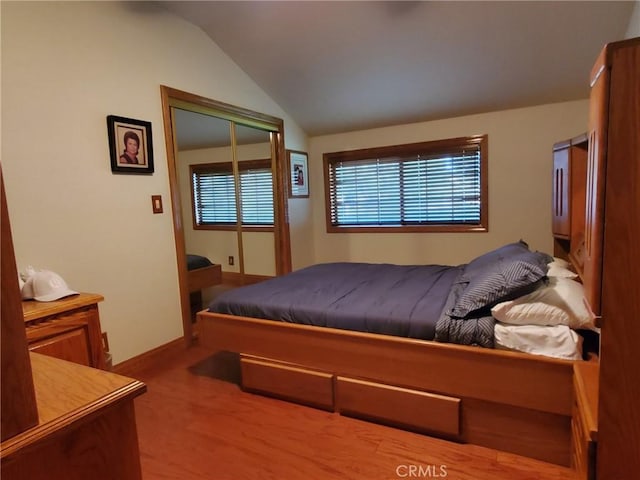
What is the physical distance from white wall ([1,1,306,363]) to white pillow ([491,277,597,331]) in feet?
7.69

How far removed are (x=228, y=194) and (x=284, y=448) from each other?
2.45m

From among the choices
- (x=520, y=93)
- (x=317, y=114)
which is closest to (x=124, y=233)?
(x=317, y=114)

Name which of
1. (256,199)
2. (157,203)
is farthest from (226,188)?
(157,203)

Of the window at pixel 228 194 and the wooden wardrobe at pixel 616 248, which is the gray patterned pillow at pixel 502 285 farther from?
the window at pixel 228 194

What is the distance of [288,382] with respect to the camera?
2.21 m

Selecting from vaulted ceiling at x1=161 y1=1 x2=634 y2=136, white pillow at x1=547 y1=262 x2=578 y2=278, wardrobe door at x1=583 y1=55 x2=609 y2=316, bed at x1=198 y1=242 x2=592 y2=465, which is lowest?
bed at x1=198 y1=242 x2=592 y2=465

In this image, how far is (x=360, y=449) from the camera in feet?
5.90

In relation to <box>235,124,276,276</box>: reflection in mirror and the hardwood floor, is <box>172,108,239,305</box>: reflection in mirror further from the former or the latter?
the hardwood floor

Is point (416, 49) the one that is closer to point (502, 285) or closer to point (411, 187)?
point (411, 187)

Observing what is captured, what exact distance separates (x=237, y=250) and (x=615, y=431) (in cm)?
323

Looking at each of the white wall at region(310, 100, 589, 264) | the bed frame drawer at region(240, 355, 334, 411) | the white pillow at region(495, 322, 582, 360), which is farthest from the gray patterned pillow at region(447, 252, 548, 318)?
the white wall at region(310, 100, 589, 264)

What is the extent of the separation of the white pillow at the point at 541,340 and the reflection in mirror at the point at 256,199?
2.70m

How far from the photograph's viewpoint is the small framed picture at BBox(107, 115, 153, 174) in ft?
8.29

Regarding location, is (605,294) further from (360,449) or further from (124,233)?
(124,233)
